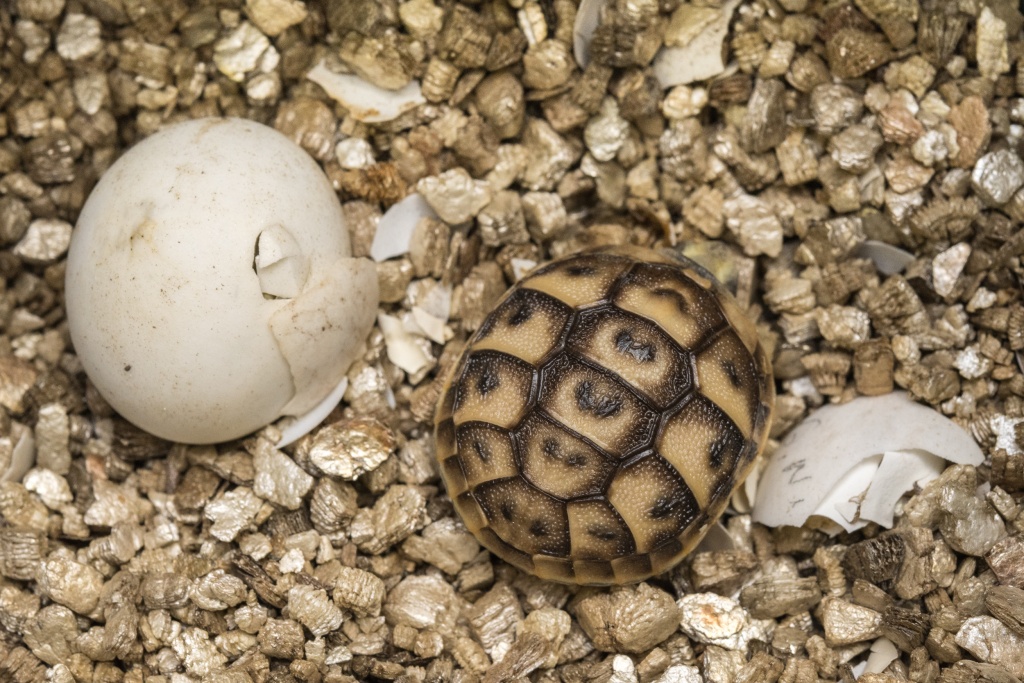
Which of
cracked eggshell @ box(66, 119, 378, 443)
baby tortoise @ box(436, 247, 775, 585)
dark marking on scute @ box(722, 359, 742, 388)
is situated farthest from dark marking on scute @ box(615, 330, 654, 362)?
cracked eggshell @ box(66, 119, 378, 443)

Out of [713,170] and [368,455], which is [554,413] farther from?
[713,170]

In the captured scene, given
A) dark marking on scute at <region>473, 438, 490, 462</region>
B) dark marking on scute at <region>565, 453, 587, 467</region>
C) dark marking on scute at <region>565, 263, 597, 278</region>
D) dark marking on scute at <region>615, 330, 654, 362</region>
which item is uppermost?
dark marking on scute at <region>565, 263, 597, 278</region>

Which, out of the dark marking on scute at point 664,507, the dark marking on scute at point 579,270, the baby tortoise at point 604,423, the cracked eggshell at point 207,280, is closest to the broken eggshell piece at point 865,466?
the baby tortoise at point 604,423

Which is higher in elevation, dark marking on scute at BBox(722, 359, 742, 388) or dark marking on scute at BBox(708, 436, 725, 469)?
dark marking on scute at BBox(722, 359, 742, 388)

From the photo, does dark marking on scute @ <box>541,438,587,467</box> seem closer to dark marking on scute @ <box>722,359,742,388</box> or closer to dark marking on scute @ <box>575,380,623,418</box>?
dark marking on scute @ <box>575,380,623,418</box>

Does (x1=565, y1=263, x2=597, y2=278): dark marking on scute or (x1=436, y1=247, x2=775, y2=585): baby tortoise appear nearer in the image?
(x1=436, y1=247, x2=775, y2=585): baby tortoise

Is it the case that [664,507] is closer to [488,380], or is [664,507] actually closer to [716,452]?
[716,452]

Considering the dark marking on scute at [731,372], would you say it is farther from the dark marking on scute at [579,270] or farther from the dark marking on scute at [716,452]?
the dark marking on scute at [579,270]

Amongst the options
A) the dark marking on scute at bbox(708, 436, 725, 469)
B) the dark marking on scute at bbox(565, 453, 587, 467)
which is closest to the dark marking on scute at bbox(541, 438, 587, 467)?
the dark marking on scute at bbox(565, 453, 587, 467)
